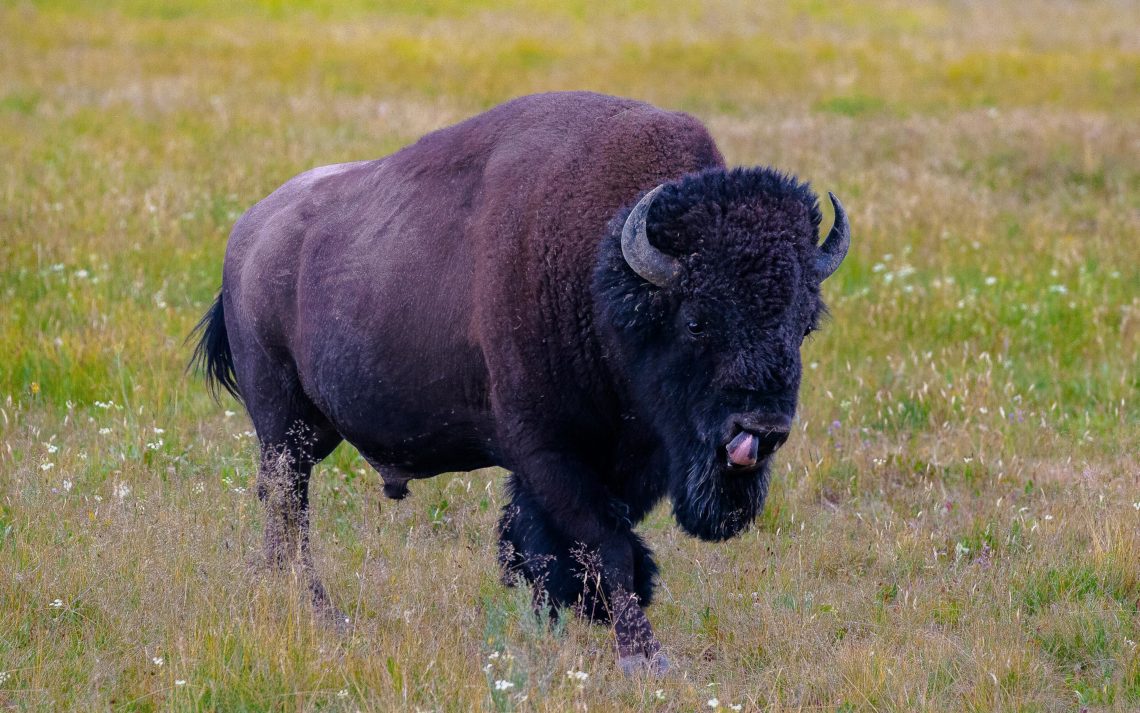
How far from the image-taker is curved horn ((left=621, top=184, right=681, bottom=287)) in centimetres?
449

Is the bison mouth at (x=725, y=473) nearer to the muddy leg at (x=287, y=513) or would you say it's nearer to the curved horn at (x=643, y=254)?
the curved horn at (x=643, y=254)

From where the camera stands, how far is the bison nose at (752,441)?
14.1ft

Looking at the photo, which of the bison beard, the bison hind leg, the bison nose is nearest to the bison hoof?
the bison hind leg

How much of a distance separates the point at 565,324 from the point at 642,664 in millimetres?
1308

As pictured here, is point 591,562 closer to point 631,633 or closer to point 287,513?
point 631,633

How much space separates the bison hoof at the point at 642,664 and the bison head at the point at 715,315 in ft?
1.79

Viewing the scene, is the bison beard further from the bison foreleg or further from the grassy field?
the grassy field

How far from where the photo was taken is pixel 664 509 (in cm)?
695

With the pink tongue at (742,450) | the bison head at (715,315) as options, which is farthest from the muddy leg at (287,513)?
the pink tongue at (742,450)

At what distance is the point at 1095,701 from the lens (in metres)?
4.58

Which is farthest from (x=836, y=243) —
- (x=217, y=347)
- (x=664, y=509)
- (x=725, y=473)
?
(x=217, y=347)

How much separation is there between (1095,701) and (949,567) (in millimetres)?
1288

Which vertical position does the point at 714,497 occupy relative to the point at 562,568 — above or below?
above

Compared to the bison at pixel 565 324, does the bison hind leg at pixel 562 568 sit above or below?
below
